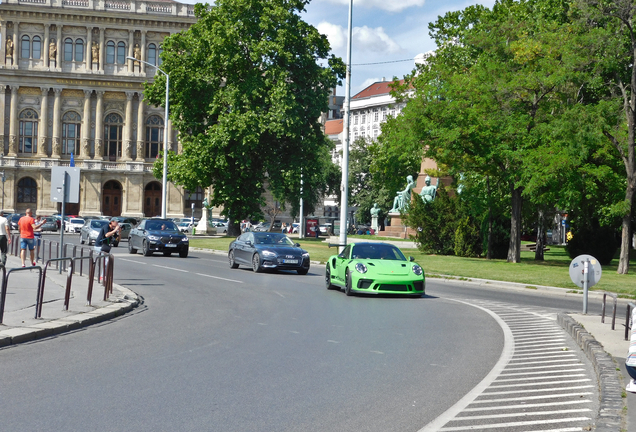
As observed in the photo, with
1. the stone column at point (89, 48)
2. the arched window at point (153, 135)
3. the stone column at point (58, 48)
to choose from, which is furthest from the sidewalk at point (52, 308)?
the stone column at point (58, 48)

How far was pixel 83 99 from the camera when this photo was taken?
93.3 m

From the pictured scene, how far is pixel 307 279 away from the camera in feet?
82.5

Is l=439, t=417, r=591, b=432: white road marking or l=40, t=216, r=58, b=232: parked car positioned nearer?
l=439, t=417, r=591, b=432: white road marking

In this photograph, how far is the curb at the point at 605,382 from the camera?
6590 millimetres

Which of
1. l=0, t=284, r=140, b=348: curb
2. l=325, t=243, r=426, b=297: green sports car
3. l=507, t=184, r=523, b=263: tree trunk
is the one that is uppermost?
l=507, t=184, r=523, b=263: tree trunk

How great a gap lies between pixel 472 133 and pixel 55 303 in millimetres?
23303

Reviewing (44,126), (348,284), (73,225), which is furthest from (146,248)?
(44,126)

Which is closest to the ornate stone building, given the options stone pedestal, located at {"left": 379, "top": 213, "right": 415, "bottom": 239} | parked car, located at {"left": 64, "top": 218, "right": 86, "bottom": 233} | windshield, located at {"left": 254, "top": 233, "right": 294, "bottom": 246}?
parked car, located at {"left": 64, "top": 218, "right": 86, "bottom": 233}

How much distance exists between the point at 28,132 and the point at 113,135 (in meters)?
9.32

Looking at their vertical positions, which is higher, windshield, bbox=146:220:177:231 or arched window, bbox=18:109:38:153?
arched window, bbox=18:109:38:153

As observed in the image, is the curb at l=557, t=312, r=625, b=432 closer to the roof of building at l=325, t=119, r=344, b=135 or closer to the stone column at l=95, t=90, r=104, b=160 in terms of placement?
the stone column at l=95, t=90, r=104, b=160

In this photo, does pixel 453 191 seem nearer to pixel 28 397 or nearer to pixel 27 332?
pixel 27 332

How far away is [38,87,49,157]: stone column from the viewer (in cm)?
9188

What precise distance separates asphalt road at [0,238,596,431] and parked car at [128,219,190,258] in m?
18.7
